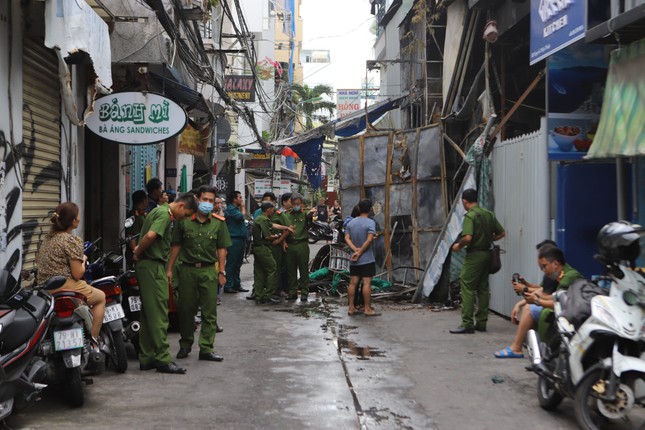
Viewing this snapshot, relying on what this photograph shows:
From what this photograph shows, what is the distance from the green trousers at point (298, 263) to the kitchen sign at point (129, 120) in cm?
394

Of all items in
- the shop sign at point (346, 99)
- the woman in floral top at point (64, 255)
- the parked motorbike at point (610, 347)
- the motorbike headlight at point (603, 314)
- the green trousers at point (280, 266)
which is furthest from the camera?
the shop sign at point (346, 99)

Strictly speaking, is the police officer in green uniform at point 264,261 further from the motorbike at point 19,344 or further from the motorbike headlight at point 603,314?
the motorbike headlight at point 603,314

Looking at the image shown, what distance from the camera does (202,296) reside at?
7.78 metres

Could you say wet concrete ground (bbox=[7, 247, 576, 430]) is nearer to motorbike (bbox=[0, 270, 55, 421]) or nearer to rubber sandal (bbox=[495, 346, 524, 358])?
rubber sandal (bbox=[495, 346, 524, 358])

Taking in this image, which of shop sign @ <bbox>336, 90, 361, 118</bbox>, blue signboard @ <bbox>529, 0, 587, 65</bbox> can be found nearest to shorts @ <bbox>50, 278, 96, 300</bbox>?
blue signboard @ <bbox>529, 0, 587, 65</bbox>

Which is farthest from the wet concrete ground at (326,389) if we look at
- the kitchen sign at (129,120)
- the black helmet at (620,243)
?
the kitchen sign at (129,120)

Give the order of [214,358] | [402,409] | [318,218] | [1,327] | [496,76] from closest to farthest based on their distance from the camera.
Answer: [1,327] < [402,409] < [214,358] < [496,76] < [318,218]

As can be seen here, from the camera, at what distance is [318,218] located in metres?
35.2

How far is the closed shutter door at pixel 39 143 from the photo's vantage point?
26.9 ft

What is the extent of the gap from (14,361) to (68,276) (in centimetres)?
136

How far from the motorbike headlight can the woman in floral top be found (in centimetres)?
408

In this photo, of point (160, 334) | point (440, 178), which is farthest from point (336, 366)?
point (440, 178)

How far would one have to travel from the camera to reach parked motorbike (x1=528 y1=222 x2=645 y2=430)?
16.2 feet

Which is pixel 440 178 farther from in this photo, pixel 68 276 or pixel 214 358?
pixel 68 276
